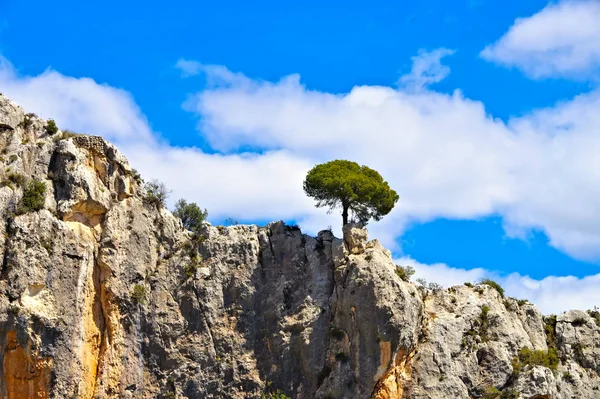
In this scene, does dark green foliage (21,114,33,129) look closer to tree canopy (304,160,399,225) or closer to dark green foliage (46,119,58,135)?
dark green foliage (46,119,58,135)

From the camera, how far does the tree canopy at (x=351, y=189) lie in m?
56.8

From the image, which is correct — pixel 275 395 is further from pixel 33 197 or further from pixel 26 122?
pixel 26 122

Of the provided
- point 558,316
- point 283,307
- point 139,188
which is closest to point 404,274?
point 283,307

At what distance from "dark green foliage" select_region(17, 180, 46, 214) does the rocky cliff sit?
88 mm

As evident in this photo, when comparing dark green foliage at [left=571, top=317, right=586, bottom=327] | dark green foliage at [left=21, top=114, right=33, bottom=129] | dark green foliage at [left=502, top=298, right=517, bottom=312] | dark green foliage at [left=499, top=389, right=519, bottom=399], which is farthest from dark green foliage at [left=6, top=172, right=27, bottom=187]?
dark green foliage at [left=571, top=317, right=586, bottom=327]

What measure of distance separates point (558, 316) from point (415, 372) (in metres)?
11.5

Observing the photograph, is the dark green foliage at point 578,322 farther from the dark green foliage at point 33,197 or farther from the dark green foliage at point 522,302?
the dark green foliage at point 33,197

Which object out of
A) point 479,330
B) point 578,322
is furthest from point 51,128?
point 578,322

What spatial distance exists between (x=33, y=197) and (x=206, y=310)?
437 inches

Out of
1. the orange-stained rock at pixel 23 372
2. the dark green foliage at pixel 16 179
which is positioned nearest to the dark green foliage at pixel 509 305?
the orange-stained rock at pixel 23 372

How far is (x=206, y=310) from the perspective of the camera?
175 ft

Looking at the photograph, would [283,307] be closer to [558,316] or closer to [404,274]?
[404,274]

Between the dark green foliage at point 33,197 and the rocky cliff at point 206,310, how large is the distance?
0.29 feet

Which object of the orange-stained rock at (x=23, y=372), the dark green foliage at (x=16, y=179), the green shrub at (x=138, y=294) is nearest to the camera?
the orange-stained rock at (x=23, y=372)
